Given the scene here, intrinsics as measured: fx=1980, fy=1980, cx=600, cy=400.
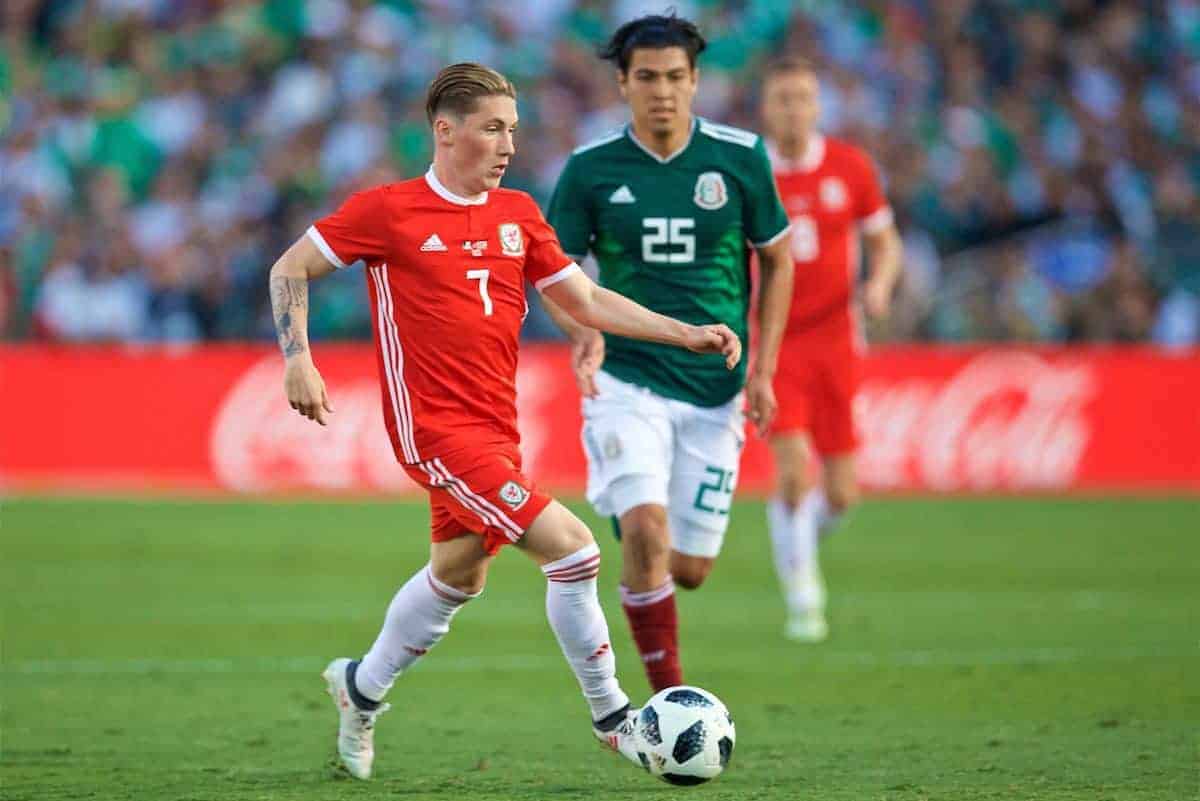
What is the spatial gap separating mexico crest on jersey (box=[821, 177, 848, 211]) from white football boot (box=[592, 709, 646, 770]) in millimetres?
5183

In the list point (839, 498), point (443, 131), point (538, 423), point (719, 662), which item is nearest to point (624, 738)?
point (443, 131)

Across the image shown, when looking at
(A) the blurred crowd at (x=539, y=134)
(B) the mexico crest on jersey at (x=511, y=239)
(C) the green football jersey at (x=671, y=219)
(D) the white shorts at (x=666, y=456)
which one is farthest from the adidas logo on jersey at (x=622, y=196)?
(A) the blurred crowd at (x=539, y=134)

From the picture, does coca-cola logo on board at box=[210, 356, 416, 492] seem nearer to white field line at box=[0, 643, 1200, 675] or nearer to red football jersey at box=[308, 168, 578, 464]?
white field line at box=[0, 643, 1200, 675]

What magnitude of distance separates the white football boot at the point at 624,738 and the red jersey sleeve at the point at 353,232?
5.88ft

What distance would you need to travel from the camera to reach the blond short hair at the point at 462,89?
21.9 ft

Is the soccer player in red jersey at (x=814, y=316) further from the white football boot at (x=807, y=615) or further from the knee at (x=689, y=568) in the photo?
the knee at (x=689, y=568)

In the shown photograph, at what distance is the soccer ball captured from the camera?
6.39m

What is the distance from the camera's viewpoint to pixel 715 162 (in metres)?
8.29

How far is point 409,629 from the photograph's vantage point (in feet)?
23.1

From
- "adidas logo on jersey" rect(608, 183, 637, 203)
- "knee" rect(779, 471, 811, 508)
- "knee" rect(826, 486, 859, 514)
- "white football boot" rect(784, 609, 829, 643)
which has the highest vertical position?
"adidas logo on jersey" rect(608, 183, 637, 203)

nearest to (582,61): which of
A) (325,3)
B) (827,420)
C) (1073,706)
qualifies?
(325,3)

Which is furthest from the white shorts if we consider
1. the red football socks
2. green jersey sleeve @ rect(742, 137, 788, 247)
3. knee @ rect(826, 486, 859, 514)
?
knee @ rect(826, 486, 859, 514)

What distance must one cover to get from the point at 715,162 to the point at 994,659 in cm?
336

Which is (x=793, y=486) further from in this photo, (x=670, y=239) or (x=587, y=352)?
(x=587, y=352)
